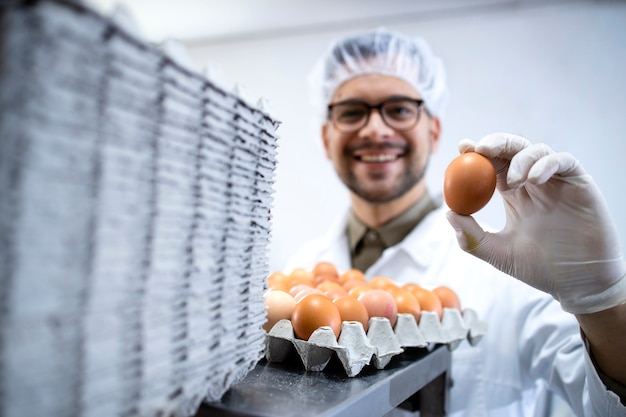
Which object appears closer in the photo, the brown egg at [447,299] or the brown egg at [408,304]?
the brown egg at [408,304]

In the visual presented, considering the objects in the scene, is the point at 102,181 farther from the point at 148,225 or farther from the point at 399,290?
the point at 399,290

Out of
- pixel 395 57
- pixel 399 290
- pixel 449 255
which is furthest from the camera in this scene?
pixel 395 57

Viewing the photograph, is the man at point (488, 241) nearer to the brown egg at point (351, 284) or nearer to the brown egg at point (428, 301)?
the brown egg at point (428, 301)

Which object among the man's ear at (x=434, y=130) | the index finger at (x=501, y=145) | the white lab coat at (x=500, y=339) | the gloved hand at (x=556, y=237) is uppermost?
the man's ear at (x=434, y=130)

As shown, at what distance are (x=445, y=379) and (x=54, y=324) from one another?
78 centimetres

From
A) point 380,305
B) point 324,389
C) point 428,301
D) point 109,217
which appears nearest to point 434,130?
point 428,301

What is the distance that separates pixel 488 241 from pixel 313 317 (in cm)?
34

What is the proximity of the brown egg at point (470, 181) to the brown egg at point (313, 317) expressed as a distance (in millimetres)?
257

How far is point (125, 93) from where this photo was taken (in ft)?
1.19

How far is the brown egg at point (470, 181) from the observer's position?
0.69m

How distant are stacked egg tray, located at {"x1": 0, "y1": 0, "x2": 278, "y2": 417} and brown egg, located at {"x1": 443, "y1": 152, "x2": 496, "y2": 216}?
36 cm

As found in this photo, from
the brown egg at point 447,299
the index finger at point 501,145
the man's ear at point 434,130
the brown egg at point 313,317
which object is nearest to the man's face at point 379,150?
the man's ear at point 434,130

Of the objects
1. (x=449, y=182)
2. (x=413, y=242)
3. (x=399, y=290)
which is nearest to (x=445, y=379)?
(x=399, y=290)

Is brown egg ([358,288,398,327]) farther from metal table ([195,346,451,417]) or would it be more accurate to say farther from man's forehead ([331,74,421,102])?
man's forehead ([331,74,421,102])
